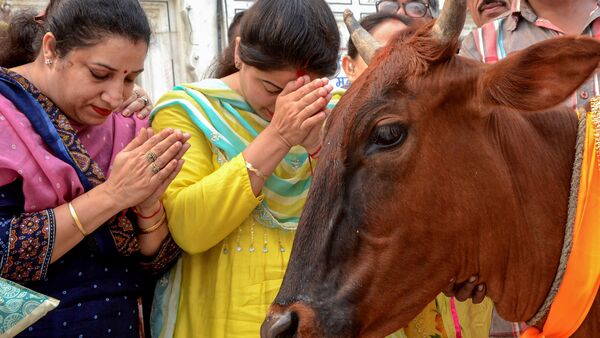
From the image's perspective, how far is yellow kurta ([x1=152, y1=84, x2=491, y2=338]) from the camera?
8.82 feet

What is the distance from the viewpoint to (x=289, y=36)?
9.36 ft

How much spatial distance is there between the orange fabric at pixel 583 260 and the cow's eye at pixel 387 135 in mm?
567

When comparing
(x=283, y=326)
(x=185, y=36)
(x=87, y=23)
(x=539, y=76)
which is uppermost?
(x=539, y=76)

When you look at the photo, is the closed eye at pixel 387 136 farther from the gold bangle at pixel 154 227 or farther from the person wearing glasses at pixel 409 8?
the person wearing glasses at pixel 409 8

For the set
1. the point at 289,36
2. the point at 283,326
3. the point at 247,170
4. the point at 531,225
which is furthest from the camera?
the point at 289,36

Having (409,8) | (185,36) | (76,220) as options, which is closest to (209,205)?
(76,220)

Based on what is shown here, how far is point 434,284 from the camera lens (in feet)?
7.18

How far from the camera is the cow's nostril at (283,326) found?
2.05 m

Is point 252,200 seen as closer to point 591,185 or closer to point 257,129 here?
point 257,129

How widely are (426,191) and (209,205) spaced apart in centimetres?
89

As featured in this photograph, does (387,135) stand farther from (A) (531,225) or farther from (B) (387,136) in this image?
(A) (531,225)

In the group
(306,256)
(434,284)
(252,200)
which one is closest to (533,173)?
(434,284)

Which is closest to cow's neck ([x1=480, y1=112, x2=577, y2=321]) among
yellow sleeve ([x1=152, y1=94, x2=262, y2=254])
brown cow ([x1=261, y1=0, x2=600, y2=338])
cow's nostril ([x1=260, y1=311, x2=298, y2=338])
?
brown cow ([x1=261, y1=0, x2=600, y2=338])

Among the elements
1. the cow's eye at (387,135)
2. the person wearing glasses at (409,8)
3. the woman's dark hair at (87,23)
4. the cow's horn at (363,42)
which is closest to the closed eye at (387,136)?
the cow's eye at (387,135)
